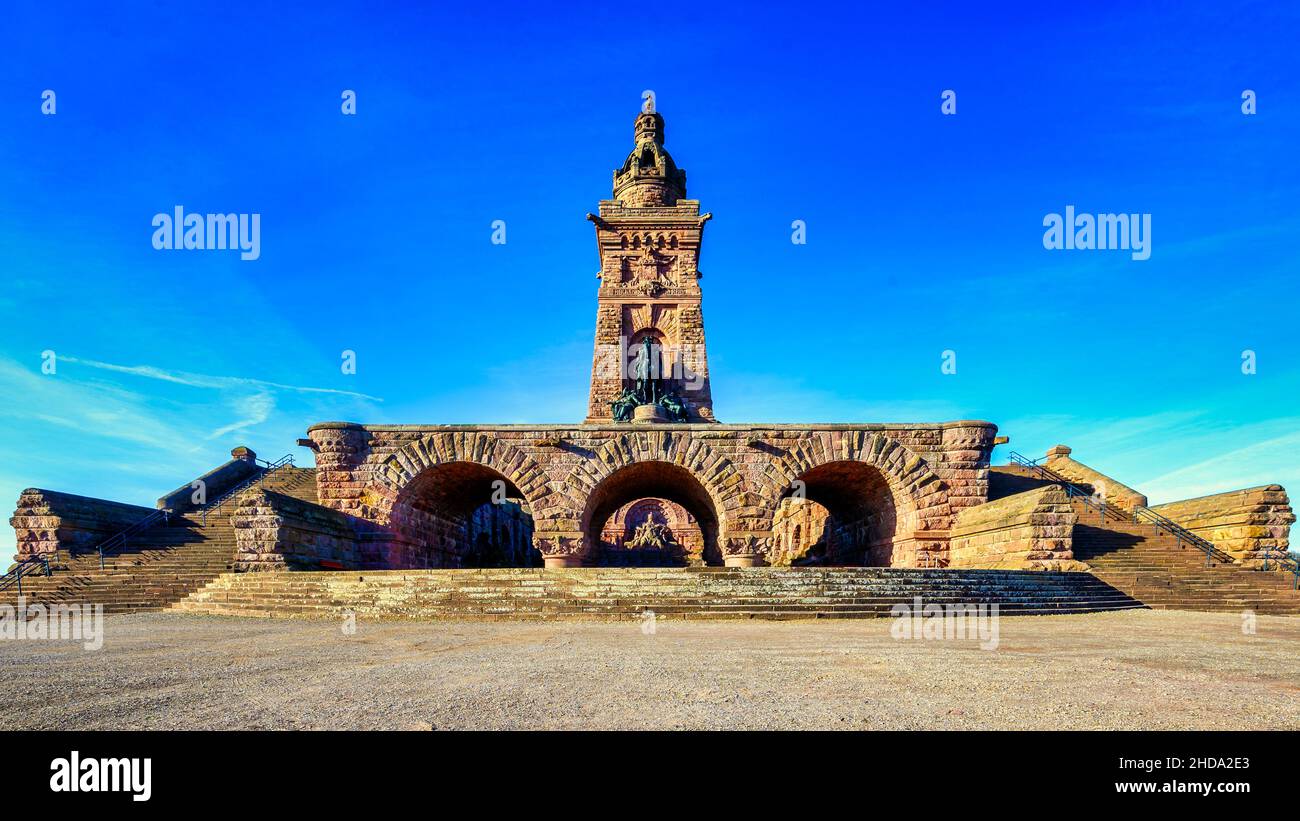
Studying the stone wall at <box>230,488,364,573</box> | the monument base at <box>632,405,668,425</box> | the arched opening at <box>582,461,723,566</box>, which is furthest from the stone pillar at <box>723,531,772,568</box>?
the stone wall at <box>230,488,364,573</box>

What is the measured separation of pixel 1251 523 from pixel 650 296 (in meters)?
24.3

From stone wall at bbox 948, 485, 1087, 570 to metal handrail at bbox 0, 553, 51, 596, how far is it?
25742 mm

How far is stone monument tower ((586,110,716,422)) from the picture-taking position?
2966 centimetres

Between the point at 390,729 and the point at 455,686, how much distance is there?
143 cm

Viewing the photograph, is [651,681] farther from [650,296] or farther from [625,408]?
[650,296]

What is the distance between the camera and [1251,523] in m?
16.3

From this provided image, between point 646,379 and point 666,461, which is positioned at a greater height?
point 646,379

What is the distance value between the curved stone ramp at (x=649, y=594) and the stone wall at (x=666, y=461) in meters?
5.80

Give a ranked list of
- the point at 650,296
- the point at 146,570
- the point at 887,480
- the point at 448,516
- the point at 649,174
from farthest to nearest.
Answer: the point at 649,174
the point at 650,296
the point at 448,516
the point at 887,480
the point at 146,570

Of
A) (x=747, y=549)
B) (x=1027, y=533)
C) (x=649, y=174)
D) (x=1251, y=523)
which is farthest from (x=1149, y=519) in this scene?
(x=649, y=174)

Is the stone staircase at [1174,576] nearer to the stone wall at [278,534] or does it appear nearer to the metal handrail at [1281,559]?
the metal handrail at [1281,559]

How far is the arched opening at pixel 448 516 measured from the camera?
19.5 m

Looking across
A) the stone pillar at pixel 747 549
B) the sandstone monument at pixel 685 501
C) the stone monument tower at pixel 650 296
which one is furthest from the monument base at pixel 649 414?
the stone monument tower at pixel 650 296

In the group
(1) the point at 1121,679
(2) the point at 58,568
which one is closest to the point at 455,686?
(1) the point at 1121,679
